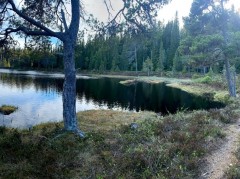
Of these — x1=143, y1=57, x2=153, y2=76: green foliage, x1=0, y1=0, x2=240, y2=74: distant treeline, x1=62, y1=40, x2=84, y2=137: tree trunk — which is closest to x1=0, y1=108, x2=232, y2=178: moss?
x1=62, y1=40, x2=84, y2=137: tree trunk

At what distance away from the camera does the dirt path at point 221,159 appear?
813cm

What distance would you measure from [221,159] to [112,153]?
4.03 m

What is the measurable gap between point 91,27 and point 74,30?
2.12 meters

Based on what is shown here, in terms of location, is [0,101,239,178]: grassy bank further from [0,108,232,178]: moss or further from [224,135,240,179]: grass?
[224,135,240,179]: grass

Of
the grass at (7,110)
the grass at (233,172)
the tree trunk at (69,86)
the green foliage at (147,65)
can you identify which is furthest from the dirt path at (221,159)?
the green foliage at (147,65)

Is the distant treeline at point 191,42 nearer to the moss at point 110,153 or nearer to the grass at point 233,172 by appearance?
the moss at point 110,153

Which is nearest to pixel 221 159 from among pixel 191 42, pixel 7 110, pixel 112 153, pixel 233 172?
pixel 233 172

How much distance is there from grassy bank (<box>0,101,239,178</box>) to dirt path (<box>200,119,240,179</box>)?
0.31 metres

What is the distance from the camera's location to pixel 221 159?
9.20m

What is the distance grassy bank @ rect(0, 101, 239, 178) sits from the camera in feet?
27.2

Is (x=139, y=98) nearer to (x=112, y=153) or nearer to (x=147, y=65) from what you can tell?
(x=112, y=153)

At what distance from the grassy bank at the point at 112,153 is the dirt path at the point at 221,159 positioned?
31 centimetres

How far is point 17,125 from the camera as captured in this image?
18094mm

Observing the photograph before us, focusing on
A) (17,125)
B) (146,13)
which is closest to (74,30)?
(146,13)
